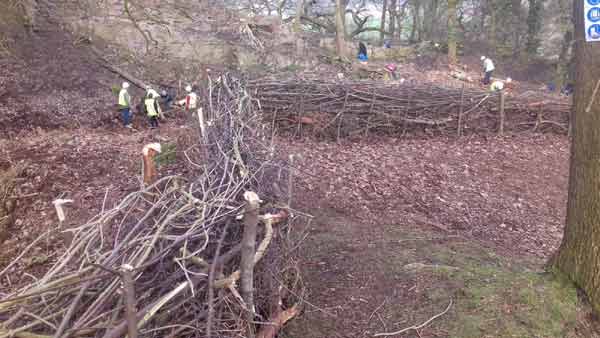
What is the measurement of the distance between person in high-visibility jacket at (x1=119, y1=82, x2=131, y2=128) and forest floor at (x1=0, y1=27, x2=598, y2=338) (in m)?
0.24

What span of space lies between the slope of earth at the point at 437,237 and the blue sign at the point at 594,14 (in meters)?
1.99

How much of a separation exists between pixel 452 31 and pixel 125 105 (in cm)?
1399

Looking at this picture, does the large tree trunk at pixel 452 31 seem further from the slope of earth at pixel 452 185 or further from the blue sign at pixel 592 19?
the blue sign at pixel 592 19

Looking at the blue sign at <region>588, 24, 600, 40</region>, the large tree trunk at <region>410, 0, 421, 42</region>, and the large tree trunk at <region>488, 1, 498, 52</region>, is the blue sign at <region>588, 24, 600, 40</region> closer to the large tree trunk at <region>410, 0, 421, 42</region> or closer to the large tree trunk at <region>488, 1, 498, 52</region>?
the large tree trunk at <region>488, 1, 498, 52</region>

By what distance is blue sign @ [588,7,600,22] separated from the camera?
2877mm

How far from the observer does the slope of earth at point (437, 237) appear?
3143mm

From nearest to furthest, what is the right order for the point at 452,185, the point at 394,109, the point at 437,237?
the point at 437,237
the point at 452,185
the point at 394,109

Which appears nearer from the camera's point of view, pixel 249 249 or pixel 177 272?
pixel 177 272

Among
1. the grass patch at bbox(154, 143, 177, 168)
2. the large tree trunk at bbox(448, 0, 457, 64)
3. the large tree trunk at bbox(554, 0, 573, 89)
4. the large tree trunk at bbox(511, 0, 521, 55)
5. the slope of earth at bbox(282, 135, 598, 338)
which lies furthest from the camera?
the large tree trunk at bbox(511, 0, 521, 55)

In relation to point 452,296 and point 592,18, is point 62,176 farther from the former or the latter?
point 592,18

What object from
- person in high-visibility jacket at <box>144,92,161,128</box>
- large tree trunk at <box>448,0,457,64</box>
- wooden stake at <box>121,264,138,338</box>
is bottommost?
wooden stake at <box>121,264,138,338</box>

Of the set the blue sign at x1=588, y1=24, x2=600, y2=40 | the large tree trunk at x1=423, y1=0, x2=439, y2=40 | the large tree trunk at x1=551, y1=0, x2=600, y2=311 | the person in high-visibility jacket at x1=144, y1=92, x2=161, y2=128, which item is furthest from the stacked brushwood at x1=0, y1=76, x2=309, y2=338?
the large tree trunk at x1=423, y1=0, x2=439, y2=40

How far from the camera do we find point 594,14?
2891mm

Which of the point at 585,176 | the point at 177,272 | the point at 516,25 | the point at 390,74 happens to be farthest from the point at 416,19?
the point at 177,272
